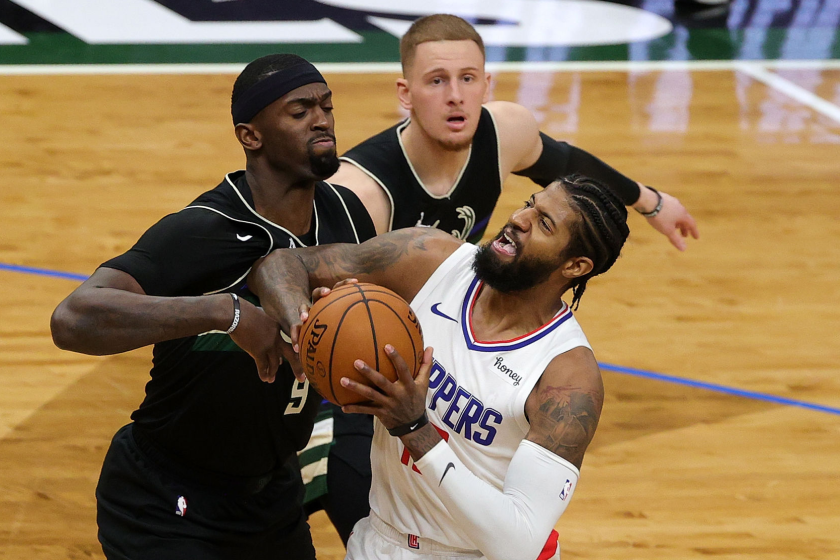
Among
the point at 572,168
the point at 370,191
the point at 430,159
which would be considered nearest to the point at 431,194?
the point at 430,159

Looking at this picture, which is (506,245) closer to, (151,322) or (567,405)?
(567,405)

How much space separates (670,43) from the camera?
11242 mm

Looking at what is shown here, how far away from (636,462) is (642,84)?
227 inches

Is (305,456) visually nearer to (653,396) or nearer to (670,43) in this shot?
(653,396)

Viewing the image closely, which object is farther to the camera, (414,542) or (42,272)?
(42,272)

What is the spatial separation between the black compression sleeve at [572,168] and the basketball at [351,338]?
2.50 meters

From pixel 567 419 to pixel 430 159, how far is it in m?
2.10

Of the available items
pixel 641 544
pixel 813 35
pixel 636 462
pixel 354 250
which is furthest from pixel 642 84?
pixel 354 250

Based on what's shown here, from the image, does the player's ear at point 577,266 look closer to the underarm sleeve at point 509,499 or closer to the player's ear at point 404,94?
the underarm sleeve at point 509,499

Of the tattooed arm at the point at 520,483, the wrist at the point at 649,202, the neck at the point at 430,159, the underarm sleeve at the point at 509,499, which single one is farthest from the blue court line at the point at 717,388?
the underarm sleeve at the point at 509,499

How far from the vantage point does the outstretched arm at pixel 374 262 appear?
3195 mm

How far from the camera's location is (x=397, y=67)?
1004cm

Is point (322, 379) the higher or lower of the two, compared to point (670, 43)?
higher

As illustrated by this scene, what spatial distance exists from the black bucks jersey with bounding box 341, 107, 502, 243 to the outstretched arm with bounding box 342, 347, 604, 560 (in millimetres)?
1878
